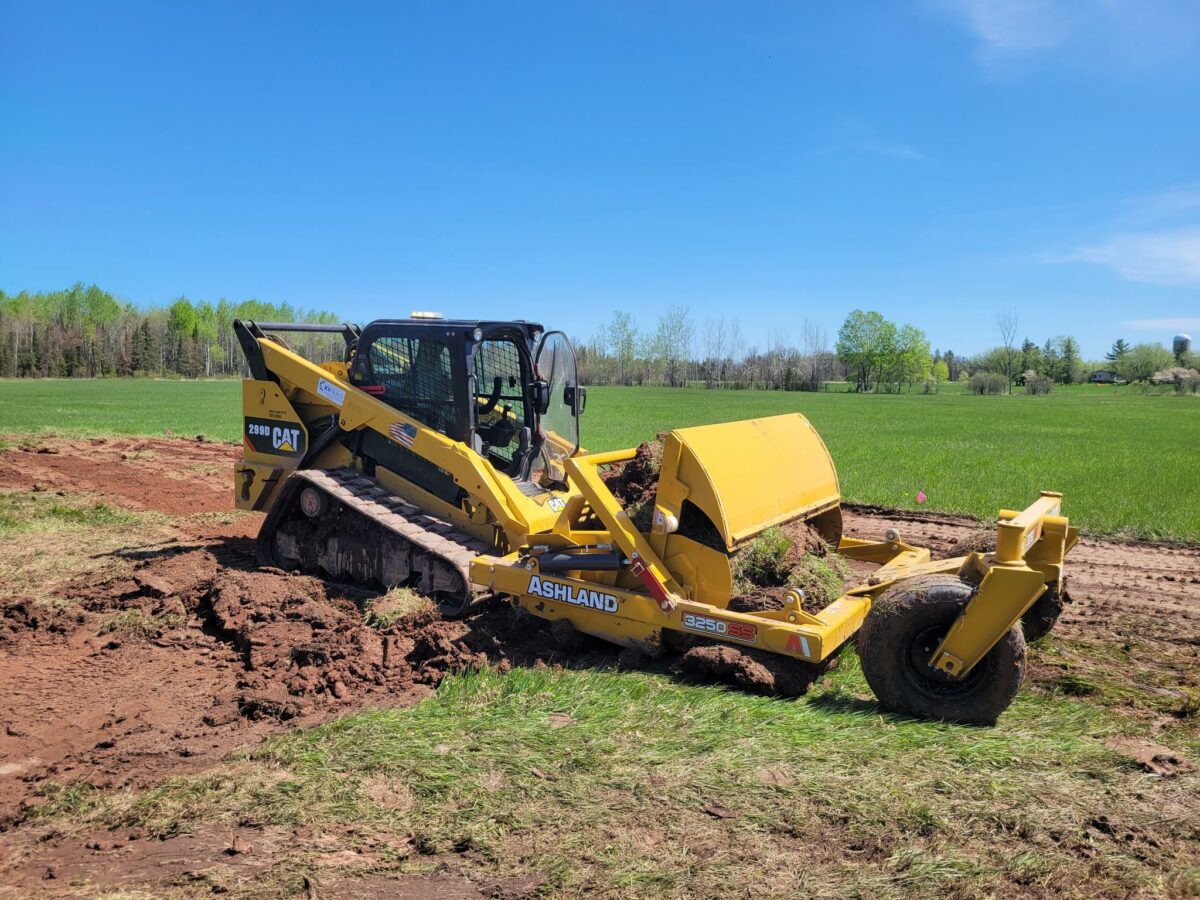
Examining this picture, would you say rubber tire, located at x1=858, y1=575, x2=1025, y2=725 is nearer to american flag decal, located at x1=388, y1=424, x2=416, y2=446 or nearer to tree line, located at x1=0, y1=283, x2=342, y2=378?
american flag decal, located at x1=388, y1=424, x2=416, y2=446

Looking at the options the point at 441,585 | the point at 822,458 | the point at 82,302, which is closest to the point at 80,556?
the point at 441,585

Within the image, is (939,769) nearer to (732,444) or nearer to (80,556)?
(732,444)

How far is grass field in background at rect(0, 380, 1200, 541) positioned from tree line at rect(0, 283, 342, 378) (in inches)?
2093

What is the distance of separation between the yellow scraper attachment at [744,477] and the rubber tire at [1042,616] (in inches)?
67.6

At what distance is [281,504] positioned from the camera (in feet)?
27.4

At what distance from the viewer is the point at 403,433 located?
7922 mm

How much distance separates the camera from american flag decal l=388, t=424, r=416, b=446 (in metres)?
7.85

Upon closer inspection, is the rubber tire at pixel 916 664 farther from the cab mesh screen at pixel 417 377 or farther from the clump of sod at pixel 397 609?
the cab mesh screen at pixel 417 377

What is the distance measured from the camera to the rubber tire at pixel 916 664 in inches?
185

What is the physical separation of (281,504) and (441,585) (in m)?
2.29

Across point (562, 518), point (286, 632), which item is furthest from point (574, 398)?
point (286, 632)

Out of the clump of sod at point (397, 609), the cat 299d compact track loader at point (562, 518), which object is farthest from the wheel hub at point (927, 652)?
the clump of sod at point (397, 609)

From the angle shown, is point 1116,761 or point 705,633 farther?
point 705,633

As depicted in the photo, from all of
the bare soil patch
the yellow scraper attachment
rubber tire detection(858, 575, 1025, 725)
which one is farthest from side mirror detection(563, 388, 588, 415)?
rubber tire detection(858, 575, 1025, 725)
